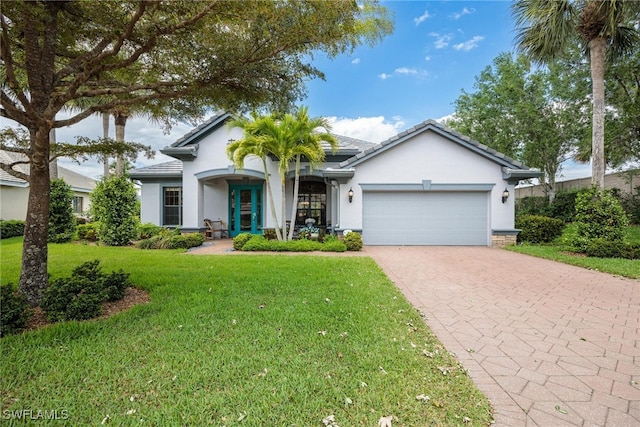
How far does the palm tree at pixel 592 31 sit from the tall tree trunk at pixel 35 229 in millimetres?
15063

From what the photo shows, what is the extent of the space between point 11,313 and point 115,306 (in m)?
1.25

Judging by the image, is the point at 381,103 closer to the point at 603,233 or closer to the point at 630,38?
the point at 630,38

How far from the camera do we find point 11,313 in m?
3.46

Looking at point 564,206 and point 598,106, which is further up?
point 598,106

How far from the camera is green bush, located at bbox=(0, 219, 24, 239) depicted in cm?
1383

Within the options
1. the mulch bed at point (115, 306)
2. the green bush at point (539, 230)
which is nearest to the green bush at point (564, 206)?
the green bush at point (539, 230)

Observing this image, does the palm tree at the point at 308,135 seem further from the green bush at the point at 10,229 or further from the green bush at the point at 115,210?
the green bush at the point at 10,229

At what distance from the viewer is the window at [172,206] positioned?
570 inches

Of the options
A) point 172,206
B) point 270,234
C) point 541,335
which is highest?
point 172,206

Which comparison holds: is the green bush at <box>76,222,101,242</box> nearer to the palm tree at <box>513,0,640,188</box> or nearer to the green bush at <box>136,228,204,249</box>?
the green bush at <box>136,228,204,249</box>

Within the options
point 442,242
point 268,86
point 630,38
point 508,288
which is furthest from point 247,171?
point 630,38

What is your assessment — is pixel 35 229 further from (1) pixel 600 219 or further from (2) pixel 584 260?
(1) pixel 600 219

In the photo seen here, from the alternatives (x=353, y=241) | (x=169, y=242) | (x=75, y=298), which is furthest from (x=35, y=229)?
(x=353, y=241)

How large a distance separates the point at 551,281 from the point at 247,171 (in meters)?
11.7
